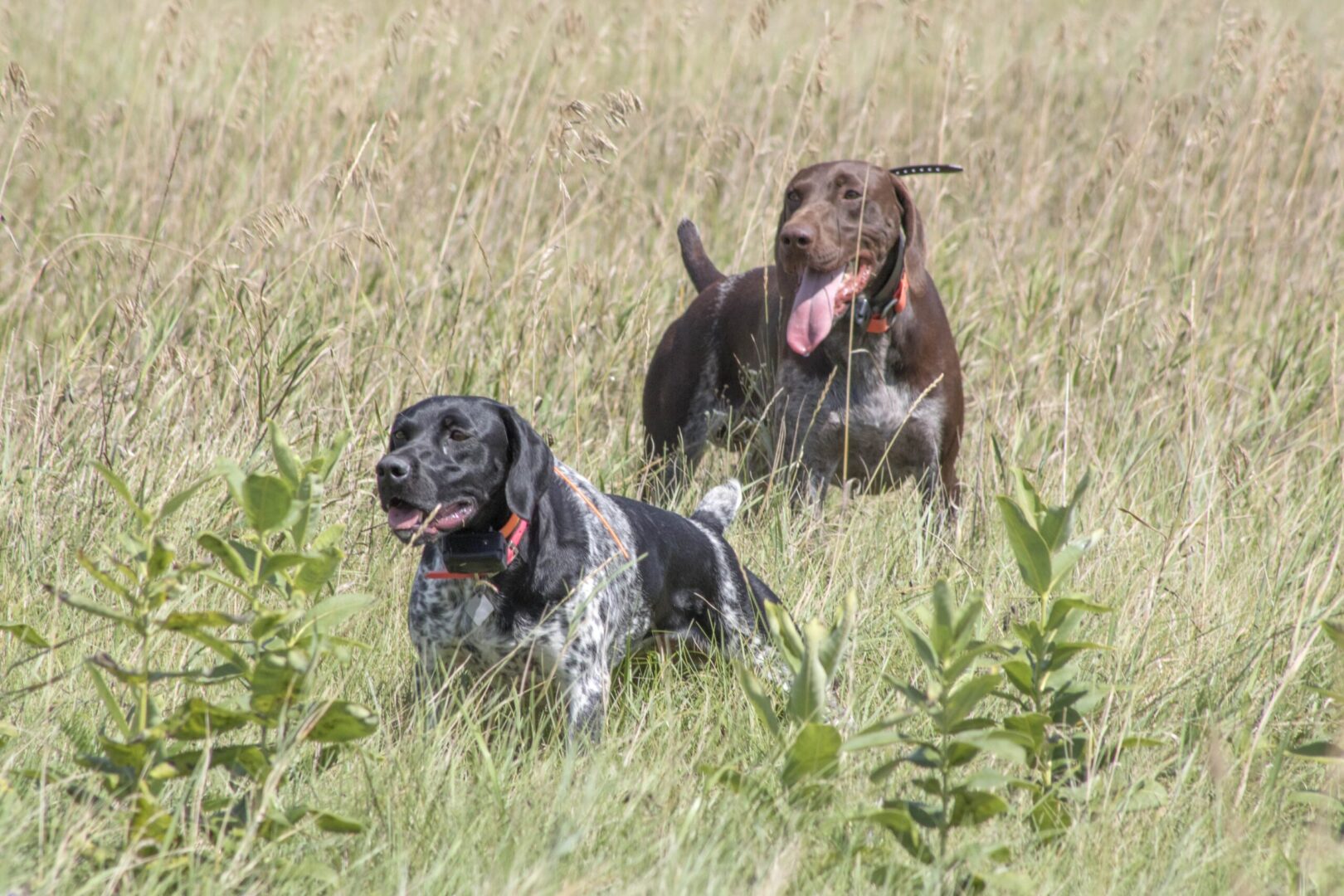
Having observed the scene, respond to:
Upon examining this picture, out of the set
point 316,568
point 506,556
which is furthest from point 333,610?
point 506,556

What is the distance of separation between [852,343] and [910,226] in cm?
45

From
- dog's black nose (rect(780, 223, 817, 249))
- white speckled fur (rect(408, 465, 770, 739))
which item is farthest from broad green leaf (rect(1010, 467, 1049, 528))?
dog's black nose (rect(780, 223, 817, 249))

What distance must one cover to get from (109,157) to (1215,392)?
4785 millimetres

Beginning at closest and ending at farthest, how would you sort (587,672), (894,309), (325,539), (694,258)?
(325,539), (587,672), (894,309), (694,258)

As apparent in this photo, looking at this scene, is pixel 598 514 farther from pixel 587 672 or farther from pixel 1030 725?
pixel 1030 725

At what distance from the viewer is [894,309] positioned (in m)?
5.05

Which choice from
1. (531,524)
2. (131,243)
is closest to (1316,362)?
(531,524)

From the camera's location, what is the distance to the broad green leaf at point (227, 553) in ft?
6.88

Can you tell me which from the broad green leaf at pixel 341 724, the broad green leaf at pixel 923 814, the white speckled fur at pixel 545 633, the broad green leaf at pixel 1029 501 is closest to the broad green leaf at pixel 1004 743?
the broad green leaf at pixel 923 814

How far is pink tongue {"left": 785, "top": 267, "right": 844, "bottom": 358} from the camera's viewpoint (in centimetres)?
479

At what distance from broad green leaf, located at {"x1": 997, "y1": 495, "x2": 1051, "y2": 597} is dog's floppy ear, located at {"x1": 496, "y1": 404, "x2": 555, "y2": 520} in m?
1.29

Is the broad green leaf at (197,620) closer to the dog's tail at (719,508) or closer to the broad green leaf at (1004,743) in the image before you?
the broad green leaf at (1004,743)

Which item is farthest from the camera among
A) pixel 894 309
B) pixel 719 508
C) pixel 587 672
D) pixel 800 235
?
pixel 894 309

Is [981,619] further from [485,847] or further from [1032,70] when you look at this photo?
[1032,70]
